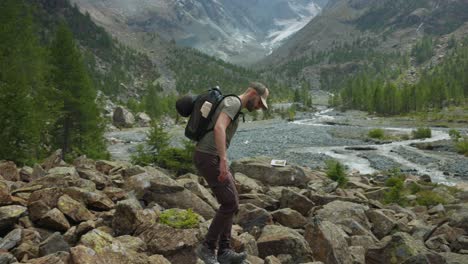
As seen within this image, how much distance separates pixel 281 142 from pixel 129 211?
50.3 m

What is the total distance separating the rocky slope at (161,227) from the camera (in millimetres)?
7445

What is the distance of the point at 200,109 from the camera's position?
692 cm

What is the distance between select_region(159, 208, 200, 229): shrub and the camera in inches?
347

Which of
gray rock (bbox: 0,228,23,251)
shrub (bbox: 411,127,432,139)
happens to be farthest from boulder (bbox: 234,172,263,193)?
shrub (bbox: 411,127,432,139)

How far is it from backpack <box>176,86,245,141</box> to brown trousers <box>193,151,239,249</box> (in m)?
0.39

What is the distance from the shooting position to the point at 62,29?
3553 cm

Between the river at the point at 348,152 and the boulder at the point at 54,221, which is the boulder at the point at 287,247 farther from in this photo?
the river at the point at 348,152

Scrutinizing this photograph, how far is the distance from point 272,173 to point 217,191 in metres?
13.3

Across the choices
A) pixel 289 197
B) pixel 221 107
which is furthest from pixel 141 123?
pixel 221 107

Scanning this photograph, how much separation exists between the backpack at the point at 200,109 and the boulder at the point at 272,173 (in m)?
13.0

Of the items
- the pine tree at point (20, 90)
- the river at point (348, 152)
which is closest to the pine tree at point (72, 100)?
the pine tree at point (20, 90)

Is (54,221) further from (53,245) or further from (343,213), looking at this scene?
(343,213)

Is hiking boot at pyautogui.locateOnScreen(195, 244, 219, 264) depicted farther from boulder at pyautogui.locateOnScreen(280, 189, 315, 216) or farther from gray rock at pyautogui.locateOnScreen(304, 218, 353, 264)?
boulder at pyautogui.locateOnScreen(280, 189, 315, 216)

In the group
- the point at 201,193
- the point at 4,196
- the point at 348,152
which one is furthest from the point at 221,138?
the point at 348,152
